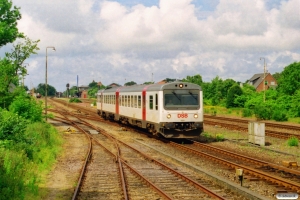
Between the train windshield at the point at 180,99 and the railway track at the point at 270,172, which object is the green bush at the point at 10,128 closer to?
the railway track at the point at 270,172

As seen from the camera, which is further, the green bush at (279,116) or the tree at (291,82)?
the tree at (291,82)

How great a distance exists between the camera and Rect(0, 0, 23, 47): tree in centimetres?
2916

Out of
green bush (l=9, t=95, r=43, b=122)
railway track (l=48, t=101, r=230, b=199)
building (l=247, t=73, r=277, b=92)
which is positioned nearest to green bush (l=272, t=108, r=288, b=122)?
green bush (l=9, t=95, r=43, b=122)

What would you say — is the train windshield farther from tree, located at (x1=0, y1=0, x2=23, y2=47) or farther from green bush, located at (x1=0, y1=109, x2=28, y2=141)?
tree, located at (x1=0, y1=0, x2=23, y2=47)

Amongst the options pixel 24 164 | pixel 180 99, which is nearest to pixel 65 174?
pixel 24 164

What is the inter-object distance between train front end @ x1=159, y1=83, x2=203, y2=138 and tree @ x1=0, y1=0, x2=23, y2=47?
1412 centimetres

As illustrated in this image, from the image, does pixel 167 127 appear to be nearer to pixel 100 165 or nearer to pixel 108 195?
pixel 100 165

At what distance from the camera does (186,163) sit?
1407cm

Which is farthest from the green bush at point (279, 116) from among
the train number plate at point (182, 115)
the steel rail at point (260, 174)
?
the steel rail at point (260, 174)

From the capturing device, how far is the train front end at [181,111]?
20.6 metres

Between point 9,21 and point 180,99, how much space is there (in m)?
15.9

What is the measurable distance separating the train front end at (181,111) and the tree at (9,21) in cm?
1412

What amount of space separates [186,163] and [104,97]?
997 inches

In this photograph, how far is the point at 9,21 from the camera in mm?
→ 30234
